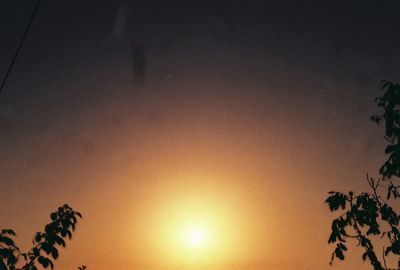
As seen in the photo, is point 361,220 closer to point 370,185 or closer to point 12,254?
point 370,185

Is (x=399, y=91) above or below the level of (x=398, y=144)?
above

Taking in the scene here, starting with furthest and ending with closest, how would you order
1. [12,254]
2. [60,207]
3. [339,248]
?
[339,248], [60,207], [12,254]

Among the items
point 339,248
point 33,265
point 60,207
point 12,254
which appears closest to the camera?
point 12,254

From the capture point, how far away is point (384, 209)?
25.6 ft

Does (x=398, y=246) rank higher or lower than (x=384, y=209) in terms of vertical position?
lower

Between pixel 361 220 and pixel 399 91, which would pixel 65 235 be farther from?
pixel 399 91

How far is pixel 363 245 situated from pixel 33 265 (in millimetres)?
5485

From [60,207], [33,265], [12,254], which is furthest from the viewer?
[60,207]

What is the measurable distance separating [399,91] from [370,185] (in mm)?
1685

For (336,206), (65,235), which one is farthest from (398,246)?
(65,235)

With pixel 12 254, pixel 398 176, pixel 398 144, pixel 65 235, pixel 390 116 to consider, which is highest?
pixel 390 116

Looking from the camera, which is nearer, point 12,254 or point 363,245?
point 12,254

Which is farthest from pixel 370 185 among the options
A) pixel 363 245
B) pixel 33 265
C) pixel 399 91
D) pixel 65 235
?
pixel 33 265

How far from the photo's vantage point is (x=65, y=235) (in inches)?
275
